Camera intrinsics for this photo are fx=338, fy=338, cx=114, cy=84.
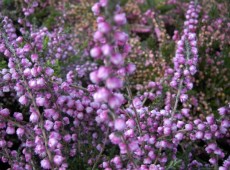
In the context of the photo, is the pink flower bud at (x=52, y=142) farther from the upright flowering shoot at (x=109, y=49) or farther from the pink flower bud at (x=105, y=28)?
the pink flower bud at (x=105, y=28)

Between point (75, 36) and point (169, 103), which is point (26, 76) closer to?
point (169, 103)

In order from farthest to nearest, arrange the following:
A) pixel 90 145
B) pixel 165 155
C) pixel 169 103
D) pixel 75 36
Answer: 1. pixel 75 36
2. pixel 169 103
3. pixel 90 145
4. pixel 165 155

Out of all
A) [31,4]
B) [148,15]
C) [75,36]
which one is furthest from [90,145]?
[148,15]

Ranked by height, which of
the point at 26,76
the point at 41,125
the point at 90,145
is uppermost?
the point at 26,76

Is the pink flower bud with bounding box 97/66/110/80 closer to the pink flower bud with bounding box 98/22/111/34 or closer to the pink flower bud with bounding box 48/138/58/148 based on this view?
the pink flower bud with bounding box 98/22/111/34

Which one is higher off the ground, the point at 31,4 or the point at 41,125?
the point at 31,4

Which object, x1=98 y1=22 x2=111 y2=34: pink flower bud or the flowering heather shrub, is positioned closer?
x1=98 y1=22 x2=111 y2=34: pink flower bud

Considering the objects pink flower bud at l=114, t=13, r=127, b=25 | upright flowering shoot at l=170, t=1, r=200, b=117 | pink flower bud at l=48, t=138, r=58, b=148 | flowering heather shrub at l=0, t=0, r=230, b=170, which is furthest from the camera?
upright flowering shoot at l=170, t=1, r=200, b=117

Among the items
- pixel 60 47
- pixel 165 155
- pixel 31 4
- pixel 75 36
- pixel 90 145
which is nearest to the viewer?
pixel 165 155

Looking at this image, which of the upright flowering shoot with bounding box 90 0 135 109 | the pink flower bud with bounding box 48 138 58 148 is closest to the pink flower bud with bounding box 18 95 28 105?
the pink flower bud with bounding box 48 138 58 148
